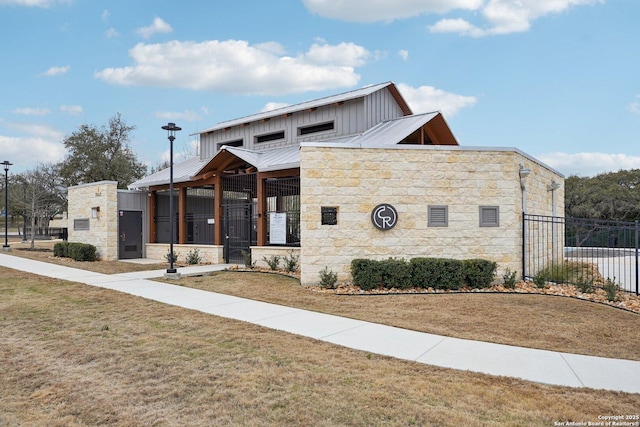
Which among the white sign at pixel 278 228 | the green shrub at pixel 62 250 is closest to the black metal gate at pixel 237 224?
the white sign at pixel 278 228

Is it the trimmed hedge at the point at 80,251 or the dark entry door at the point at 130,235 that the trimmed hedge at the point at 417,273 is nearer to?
the dark entry door at the point at 130,235

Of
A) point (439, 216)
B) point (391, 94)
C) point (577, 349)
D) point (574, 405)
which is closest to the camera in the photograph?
point (574, 405)

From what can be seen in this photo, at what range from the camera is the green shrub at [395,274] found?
1080 cm

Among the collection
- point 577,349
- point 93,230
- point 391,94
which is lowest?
point 577,349

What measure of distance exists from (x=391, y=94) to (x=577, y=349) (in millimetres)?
→ 14654

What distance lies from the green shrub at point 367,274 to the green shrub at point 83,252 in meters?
13.4

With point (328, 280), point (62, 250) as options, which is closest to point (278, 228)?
point (328, 280)

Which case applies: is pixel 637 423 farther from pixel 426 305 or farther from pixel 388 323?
pixel 426 305

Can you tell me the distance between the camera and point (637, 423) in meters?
3.92

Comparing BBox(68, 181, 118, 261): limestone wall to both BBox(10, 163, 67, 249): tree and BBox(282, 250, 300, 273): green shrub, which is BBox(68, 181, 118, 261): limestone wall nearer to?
BBox(282, 250, 300, 273): green shrub

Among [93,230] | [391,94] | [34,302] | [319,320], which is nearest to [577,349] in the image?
[319,320]

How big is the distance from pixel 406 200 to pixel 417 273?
2.06m

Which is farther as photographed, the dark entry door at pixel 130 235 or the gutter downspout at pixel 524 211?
the dark entry door at pixel 130 235

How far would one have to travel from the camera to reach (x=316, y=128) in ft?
61.8
